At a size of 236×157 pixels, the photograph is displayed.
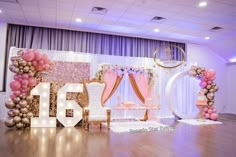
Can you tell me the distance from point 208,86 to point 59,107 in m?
5.07

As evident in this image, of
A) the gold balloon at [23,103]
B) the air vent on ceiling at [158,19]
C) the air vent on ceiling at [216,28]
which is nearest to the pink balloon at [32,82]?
the gold balloon at [23,103]

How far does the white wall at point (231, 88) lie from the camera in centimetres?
967

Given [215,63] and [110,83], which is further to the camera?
[215,63]

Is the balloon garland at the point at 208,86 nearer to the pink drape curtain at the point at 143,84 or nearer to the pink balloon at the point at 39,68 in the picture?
the pink drape curtain at the point at 143,84

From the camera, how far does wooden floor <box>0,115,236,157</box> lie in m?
3.47

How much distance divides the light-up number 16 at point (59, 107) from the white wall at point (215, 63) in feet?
18.6

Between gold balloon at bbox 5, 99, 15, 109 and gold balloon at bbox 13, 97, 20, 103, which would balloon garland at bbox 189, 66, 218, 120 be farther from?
gold balloon at bbox 5, 99, 15, 109

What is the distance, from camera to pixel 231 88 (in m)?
9.84

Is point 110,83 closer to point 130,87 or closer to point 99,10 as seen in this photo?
point 130,87

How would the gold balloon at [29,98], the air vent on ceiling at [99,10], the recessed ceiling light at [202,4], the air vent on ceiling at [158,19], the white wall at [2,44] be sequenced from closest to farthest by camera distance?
the recessed ceiling light at [202,4] < the gold balloon at [29,98] < the air vent on ceiling at [99,10] < the air vent on ceiling at [158,19] < the white wall at [2,44]

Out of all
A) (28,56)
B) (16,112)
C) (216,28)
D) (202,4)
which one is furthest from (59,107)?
(216,28)

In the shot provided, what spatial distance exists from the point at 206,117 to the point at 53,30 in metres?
6.17

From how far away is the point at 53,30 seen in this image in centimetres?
755

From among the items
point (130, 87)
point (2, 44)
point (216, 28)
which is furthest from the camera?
point (130, 87)
